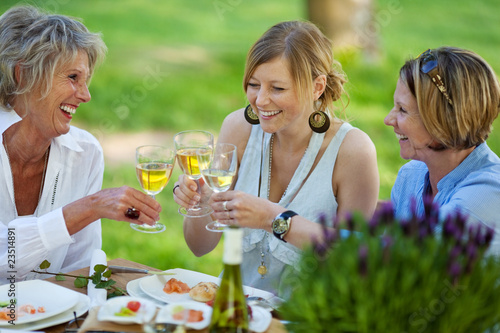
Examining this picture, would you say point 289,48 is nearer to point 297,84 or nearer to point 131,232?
point 297,84

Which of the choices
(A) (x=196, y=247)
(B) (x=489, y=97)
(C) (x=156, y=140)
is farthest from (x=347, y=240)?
(C) (x=156, y=140)

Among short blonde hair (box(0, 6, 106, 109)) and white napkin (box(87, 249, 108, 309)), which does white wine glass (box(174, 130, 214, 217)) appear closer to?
white napkin (box(87, 249, 108, 309))

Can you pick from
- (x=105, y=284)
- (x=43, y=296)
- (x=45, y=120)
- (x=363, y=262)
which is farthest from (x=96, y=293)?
(x=363, y=262)

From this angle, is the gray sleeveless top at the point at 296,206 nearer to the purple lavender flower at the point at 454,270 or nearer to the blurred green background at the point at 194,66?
the purple lavender flower at the point at 454,270

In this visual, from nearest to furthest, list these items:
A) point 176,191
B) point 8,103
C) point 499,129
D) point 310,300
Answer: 1. point 310,300
2. point 176,191
3. point 8,103
4. point 499,129

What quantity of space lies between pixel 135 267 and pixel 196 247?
2.14 ft

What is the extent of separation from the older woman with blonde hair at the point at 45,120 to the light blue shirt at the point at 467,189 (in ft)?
4.68

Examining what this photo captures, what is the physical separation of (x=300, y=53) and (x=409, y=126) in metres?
0.62

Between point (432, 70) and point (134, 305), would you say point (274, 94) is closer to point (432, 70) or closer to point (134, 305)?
point (432, 70)

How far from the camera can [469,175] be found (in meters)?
2.39

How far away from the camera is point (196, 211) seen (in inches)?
103

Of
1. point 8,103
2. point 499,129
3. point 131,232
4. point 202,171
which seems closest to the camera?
point 202,171

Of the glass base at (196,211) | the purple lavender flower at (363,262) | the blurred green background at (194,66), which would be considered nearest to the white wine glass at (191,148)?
the glass base at (196,211)

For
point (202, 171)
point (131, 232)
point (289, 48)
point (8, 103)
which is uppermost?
point (289, 48)
